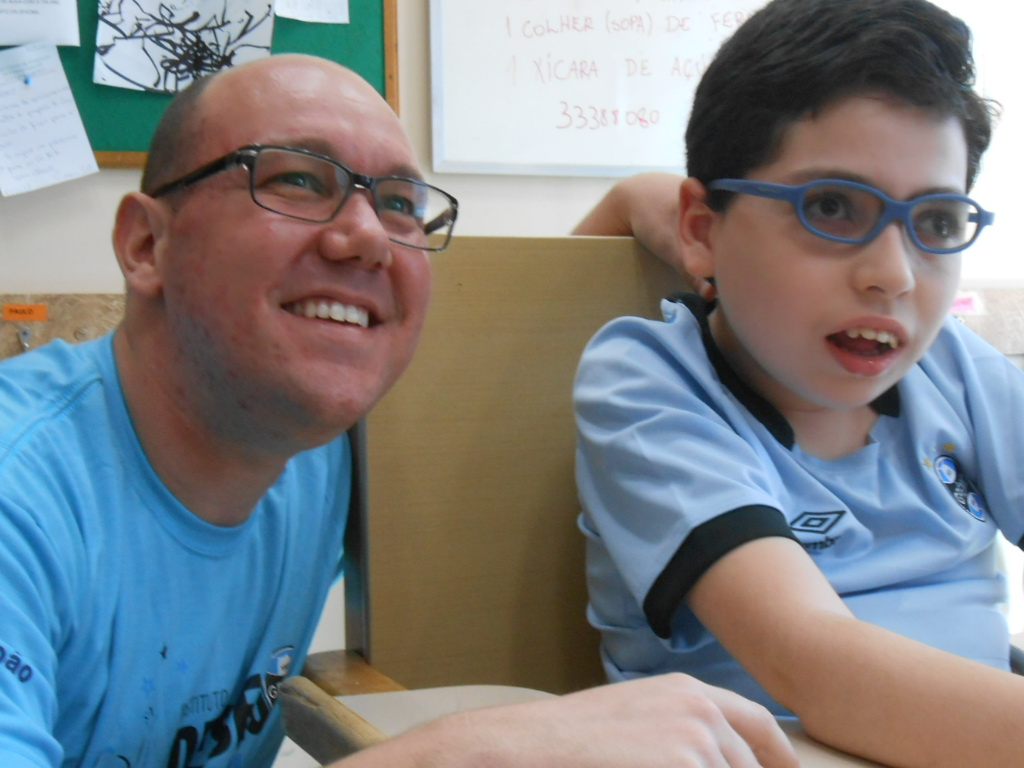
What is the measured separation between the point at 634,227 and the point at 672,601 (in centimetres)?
53

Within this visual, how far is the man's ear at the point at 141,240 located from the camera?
0.75 m

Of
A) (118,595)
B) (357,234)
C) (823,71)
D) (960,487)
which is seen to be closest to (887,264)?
(823,71)

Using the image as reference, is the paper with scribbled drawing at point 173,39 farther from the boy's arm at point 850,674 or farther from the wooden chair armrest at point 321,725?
the boy's arm at point 850,674

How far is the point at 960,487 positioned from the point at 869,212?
1.01 feet

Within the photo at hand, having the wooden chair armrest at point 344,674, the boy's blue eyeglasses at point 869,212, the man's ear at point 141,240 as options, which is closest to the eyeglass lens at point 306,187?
the man's ear at point 141,240

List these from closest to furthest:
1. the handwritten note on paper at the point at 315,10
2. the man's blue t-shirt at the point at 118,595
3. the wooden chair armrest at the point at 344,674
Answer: the man's blue t-shirt at the point at 118,595
the wooden chair armrest at the point at 344,674
the handwritten note on paper at the point at 315,10

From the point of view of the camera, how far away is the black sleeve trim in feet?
2.00

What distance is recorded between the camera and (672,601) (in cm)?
63

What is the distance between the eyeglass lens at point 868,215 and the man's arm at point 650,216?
0.74 ft

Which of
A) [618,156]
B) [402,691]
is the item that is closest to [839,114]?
[402,691]

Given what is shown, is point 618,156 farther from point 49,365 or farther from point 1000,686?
point 1000,686

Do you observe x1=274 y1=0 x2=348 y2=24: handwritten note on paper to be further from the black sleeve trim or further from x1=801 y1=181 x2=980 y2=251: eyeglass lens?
the black sleeve trim

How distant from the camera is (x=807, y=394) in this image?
29.5 inches

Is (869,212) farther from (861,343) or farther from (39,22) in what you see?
(39,22)
